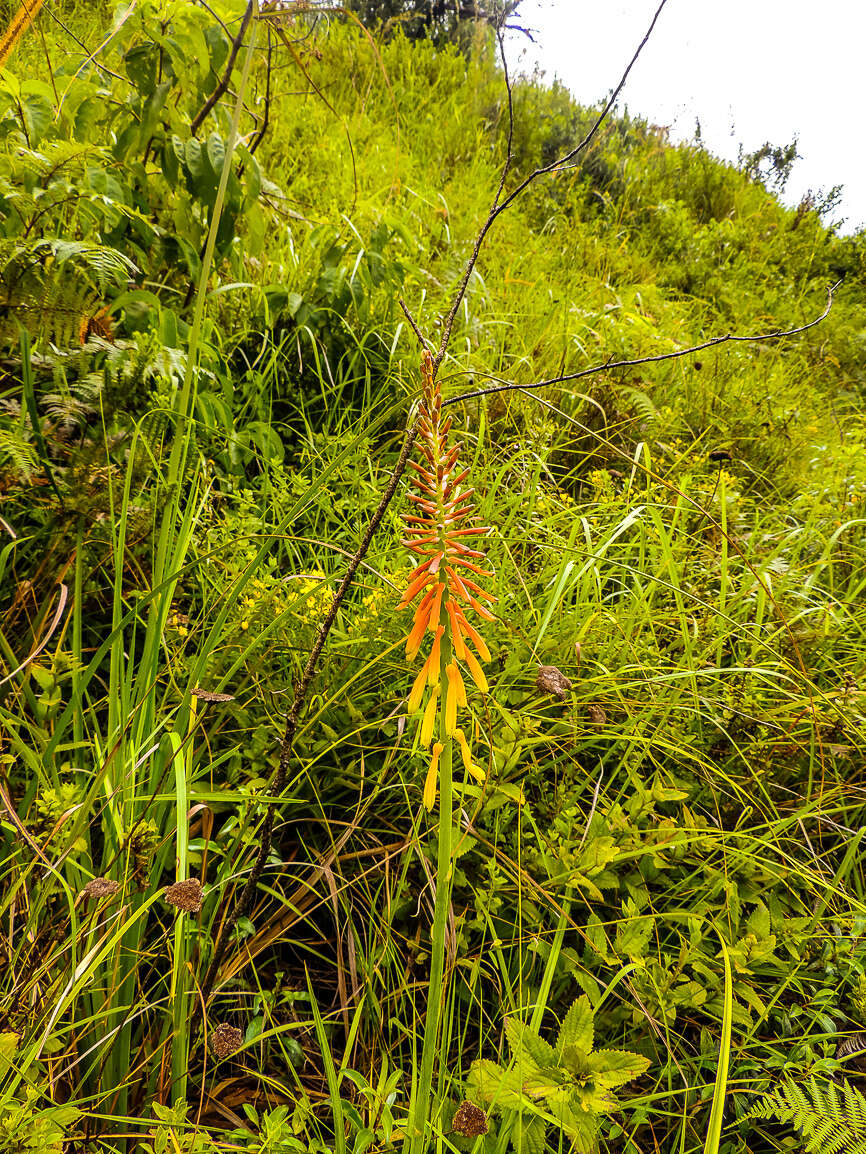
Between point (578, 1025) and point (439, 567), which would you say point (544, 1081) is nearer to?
point (578, 1025)

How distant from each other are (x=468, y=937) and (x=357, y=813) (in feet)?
1.08

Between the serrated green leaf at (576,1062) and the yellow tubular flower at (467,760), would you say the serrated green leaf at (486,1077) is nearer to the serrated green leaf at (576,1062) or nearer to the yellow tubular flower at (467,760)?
the serrated green leaf at (576,1062)

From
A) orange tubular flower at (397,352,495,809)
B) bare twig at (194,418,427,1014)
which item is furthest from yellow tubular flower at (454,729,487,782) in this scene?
bare twig at (194,418,427,1014)

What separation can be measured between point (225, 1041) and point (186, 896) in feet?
0.82

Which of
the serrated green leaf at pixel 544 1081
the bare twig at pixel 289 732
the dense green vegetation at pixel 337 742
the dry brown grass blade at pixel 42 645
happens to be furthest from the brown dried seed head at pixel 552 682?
the dry brown grass blade at pixel 42 645

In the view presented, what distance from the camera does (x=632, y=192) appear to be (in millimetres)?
6559

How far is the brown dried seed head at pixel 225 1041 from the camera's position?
1.02 m

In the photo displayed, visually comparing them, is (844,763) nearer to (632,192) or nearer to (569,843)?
(569,843)

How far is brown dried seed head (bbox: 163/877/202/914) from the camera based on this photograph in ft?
3.16

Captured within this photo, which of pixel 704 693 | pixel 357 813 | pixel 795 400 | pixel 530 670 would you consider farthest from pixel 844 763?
pixel 795 400

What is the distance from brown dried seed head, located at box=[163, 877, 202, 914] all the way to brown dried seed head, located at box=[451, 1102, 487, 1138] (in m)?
0.45

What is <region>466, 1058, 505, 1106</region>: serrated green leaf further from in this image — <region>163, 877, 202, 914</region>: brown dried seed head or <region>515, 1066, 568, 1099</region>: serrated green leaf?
<region>163, 877, 202, 914</region>: brown dried seed head

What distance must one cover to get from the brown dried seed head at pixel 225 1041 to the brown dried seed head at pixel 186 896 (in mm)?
218

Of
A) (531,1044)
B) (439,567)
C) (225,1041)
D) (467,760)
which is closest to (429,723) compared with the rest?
(467,760)
